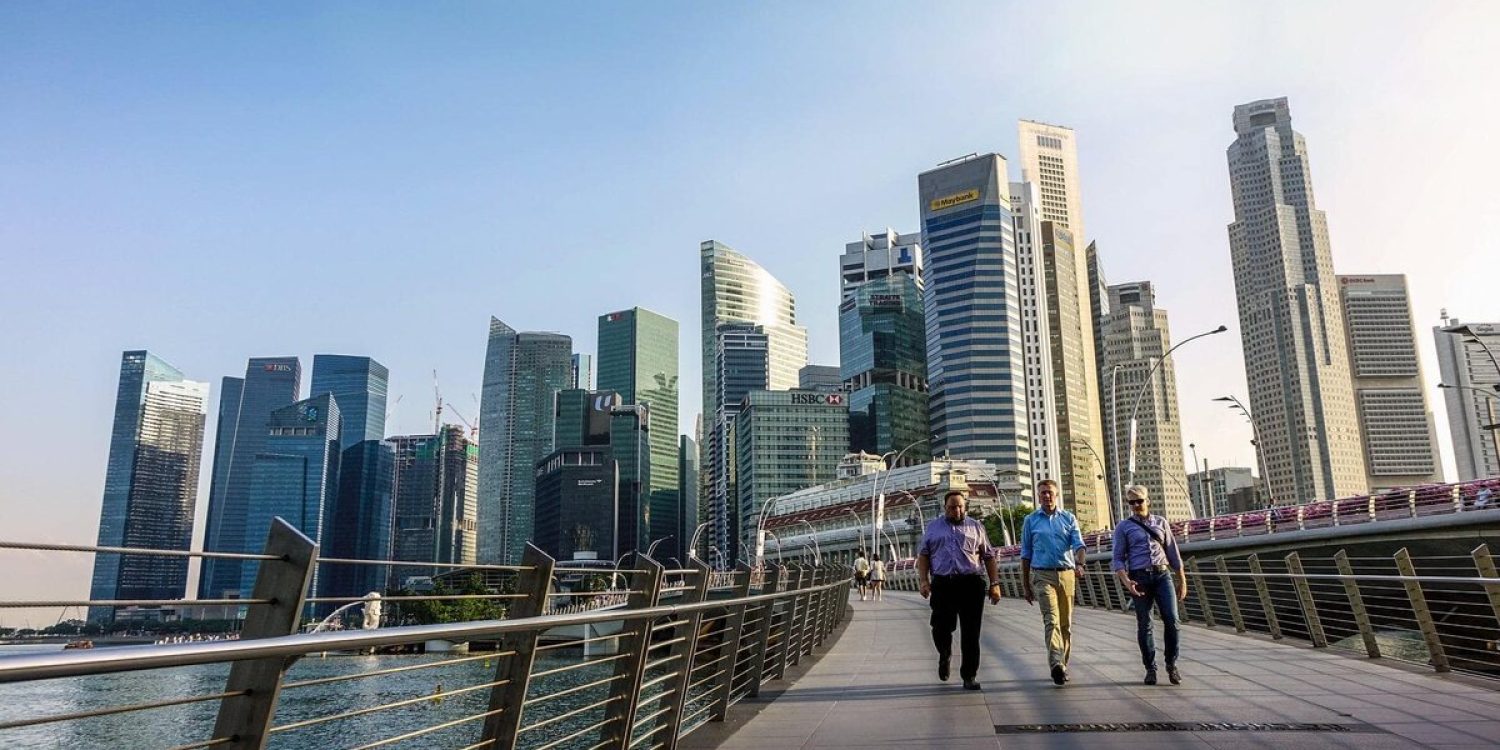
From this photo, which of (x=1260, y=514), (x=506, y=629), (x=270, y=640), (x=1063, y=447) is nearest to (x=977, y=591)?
(x=506, y=629)

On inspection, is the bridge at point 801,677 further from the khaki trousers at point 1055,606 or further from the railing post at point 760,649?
the khaki trousers at point 1055,606

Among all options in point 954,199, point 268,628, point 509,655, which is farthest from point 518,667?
point 954,199

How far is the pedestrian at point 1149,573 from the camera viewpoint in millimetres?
9102

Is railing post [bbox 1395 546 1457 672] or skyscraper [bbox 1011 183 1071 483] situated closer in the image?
railing post [bbox 1395 546 1457 672]

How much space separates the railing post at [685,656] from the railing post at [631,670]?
2.19ft

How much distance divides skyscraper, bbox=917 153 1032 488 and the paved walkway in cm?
16133

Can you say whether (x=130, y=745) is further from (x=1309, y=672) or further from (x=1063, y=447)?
(x=1063, y=447)

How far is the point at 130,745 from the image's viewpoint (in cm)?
3123

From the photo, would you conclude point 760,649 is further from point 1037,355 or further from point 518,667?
point 1037,355

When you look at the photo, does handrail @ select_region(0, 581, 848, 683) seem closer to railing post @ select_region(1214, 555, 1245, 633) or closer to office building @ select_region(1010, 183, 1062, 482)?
railing post @ select_region(1214, 555, 1245, 633)

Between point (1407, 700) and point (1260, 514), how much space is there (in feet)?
112

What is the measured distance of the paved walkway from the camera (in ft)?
20.5

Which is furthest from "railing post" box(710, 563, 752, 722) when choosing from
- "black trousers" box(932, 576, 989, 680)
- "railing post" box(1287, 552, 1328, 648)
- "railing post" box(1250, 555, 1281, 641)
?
"railing post" box(1250, 555, 1281, 641)

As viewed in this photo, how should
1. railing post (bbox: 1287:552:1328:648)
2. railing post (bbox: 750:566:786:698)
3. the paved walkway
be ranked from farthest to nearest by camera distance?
railing post (bbox: 1287:552:1328:648) → railing post (bbox: 750:566:786:698) → the paved walkway
